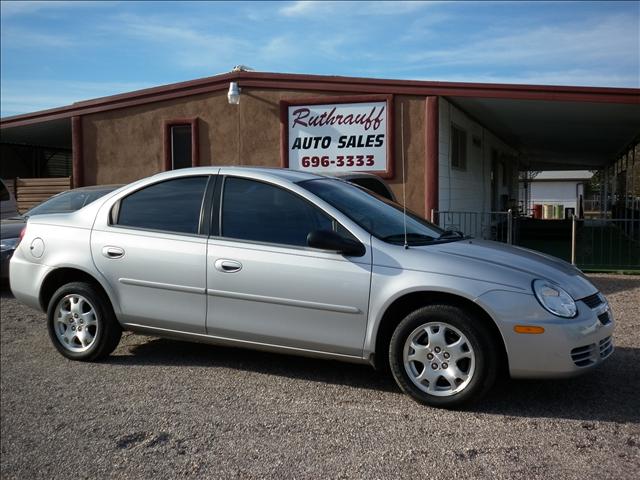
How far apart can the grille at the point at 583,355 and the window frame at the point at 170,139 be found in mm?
10164

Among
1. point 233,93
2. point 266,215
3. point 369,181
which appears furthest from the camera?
point 233,93

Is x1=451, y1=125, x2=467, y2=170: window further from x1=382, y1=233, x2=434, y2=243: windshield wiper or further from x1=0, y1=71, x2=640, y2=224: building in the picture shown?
x1=382, y1=233, x2=434, y2=243: windshield wiper

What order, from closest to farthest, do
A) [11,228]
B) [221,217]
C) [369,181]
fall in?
1. [221,217]
2. [369,181]
3. [11,228]

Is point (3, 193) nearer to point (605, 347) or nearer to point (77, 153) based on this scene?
point (77, 153)

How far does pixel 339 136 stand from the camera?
12.2 m

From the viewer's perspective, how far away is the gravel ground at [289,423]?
3.56 m

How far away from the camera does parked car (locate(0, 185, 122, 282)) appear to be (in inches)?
365

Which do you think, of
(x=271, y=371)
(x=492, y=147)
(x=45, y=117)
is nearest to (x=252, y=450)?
(x=271, y=371)

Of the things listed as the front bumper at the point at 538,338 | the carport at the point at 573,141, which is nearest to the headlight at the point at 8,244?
the carport at the point at 573,141

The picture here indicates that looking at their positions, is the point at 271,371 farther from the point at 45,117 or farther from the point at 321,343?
the point at 45,117

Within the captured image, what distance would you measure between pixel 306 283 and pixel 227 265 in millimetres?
667

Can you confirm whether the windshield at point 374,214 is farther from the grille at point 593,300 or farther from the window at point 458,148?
the window at point 458,148

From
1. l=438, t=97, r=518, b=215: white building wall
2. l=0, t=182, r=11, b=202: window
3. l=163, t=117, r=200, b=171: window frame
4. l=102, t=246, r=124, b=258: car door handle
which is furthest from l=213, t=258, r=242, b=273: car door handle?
l=0, t=182, r=11, b=202: window

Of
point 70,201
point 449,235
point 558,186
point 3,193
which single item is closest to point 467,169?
point 70,201
